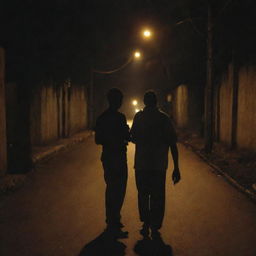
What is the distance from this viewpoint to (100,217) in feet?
19.1

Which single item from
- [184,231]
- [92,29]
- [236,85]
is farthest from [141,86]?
[184,231]

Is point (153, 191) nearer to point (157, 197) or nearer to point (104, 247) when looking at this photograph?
point (157, 197)

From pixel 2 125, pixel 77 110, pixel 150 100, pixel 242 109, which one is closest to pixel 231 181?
pixel 150 100

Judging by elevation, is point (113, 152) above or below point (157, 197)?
above

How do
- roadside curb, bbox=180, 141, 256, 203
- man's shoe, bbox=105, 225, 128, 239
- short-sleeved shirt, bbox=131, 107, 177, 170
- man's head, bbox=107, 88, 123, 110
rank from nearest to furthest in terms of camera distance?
short-sleeved shirt, bbox=131, 107, 177, 170 < man's shoe, bbox=105, 225, 128, 239 < man's head, bbox=107, 88, 123, 110 < roadside curb, bbox=180, 141, 256, 203

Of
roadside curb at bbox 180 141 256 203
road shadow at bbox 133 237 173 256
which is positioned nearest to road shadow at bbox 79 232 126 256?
road shadow at bbox 133 237 173 256

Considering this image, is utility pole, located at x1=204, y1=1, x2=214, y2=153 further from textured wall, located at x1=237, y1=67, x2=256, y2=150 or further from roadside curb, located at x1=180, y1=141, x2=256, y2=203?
textured wall, located at x1=237, y1=67, x2=256, y2=150

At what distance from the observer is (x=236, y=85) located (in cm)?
1378

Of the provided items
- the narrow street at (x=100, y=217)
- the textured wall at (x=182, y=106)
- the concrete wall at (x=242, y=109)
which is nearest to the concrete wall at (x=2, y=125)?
the narrow street at (x=100, y=217)

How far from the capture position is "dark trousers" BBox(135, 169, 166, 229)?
15.6ft

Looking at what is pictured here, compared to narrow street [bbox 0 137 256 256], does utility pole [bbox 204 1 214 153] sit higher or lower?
higher

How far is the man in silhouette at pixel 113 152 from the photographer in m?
4.94

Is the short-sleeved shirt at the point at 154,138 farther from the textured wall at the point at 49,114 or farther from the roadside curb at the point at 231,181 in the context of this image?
the textured wall at the point at 49,114

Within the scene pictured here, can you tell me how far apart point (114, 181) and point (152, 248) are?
1.09m
